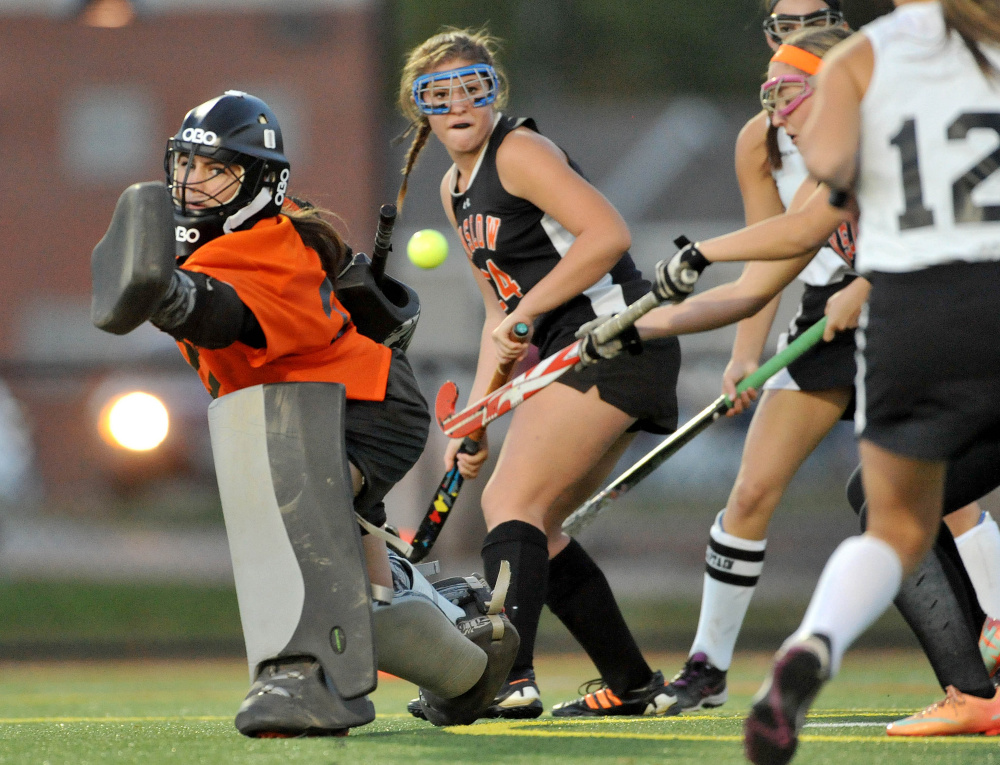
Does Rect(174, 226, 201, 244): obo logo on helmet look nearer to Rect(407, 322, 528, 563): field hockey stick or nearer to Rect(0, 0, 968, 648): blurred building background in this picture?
Rect(407, 322, 528, 563): field hockey stick

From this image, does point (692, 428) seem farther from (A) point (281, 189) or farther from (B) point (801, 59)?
(A) point (281, 189)

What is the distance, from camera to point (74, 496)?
12.2m

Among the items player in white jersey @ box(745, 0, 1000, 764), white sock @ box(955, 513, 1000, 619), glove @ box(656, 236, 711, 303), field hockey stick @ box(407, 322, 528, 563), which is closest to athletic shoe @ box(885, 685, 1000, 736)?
white sock @ box(955, 513, 1000, 619)

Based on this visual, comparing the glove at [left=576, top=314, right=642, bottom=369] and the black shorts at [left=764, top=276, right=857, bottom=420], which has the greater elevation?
the glove at [left=576, top=314, right=642, bottom=369]

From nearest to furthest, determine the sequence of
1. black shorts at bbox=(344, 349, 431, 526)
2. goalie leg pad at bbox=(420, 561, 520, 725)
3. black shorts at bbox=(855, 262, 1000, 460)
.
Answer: black shorts at bbox=(855, 262, 1000, 460) → black shorts at bbox=(344, 349, 431, 526) → goalie leg pad at bbox=(420, 561, 520, 725)

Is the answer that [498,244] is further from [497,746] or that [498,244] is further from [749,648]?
[749,648]

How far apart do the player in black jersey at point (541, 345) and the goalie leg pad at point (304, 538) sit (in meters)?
0.87

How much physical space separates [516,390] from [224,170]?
1056mm

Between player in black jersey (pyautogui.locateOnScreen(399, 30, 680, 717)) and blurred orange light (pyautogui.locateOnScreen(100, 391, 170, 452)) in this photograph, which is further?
blurred orange light (pyautogui.locateOnScreen(100, 391, 170, 452))

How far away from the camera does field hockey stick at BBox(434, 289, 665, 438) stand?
358 centimetres

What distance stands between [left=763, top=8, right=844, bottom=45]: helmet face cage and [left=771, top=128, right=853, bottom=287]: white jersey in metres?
0.38

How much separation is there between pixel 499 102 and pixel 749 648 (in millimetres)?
5094

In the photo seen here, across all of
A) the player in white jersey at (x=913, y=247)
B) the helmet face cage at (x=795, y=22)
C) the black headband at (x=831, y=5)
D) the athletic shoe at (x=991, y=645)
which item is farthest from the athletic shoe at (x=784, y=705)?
the black headband at (x=831, y=5)

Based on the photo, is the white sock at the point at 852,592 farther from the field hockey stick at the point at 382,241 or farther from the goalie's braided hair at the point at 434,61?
the goalie's braided hair at the point at 434,61
